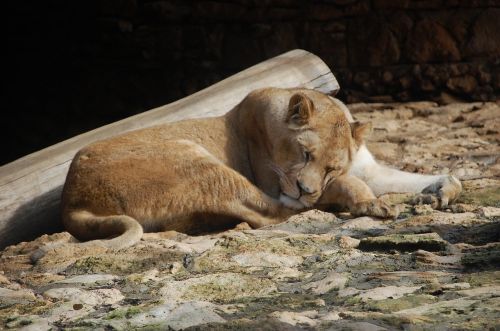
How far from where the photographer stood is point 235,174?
19.6 feet

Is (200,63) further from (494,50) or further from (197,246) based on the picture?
(197,246)

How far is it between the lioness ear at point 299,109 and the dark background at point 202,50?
3.92 m

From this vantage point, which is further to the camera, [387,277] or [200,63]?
[200,63]

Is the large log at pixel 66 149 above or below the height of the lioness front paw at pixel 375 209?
above

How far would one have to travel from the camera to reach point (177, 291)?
168 inches

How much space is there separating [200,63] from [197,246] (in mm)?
5749

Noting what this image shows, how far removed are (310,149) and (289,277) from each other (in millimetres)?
1770

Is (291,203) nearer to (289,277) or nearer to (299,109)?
(299,109)

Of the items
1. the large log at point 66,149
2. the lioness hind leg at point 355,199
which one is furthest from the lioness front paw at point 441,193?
the large log at point 66,149

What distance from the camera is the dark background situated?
9.93 m

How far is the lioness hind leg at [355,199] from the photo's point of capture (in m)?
5.72

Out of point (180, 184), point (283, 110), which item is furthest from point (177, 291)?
point (283, 110)

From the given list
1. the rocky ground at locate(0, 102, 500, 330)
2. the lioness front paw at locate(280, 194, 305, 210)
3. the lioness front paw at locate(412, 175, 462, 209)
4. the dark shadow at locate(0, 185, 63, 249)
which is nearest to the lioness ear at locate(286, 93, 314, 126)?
the lioness front paw at locate(280, 194, 305, 210)

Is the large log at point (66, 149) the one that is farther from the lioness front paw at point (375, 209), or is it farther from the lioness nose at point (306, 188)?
the lioness front paw at point (375, 209)
